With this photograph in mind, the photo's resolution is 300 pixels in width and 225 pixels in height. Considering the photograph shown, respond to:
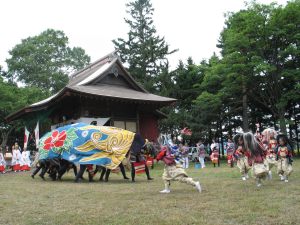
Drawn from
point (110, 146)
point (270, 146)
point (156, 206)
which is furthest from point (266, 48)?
point (156, 206)

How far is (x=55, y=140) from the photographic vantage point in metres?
14.4

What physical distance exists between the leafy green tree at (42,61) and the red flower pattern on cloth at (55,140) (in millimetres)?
29456

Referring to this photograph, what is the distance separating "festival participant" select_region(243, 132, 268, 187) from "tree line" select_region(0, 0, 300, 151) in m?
15.5

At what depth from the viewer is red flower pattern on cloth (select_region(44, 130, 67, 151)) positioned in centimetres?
1419

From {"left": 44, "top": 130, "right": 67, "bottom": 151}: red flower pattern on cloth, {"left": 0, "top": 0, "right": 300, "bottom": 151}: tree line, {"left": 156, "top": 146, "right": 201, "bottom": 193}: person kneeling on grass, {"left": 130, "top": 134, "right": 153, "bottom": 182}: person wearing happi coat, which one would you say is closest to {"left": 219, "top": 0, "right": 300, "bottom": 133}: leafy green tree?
{"left": 0, "top": 0, "right": 300, "bottom": 151}: tree line

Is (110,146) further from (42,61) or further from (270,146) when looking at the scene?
(42,61)

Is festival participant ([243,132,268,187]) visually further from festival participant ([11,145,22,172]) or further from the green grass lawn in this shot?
festival participant ([11,145,22,172])

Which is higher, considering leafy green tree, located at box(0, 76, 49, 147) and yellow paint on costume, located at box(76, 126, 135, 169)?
leafy green tree, located at box(0, 76, 49, 147)

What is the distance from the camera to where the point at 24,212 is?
722 centimetres

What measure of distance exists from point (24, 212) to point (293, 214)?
4.88 metres

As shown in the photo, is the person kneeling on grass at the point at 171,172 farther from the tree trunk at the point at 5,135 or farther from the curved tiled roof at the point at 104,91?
the tree trunk at the point at 5,135

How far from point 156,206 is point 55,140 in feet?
25.7

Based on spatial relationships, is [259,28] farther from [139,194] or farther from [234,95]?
[139,194]

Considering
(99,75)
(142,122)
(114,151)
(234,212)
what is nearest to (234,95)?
(142,122)
